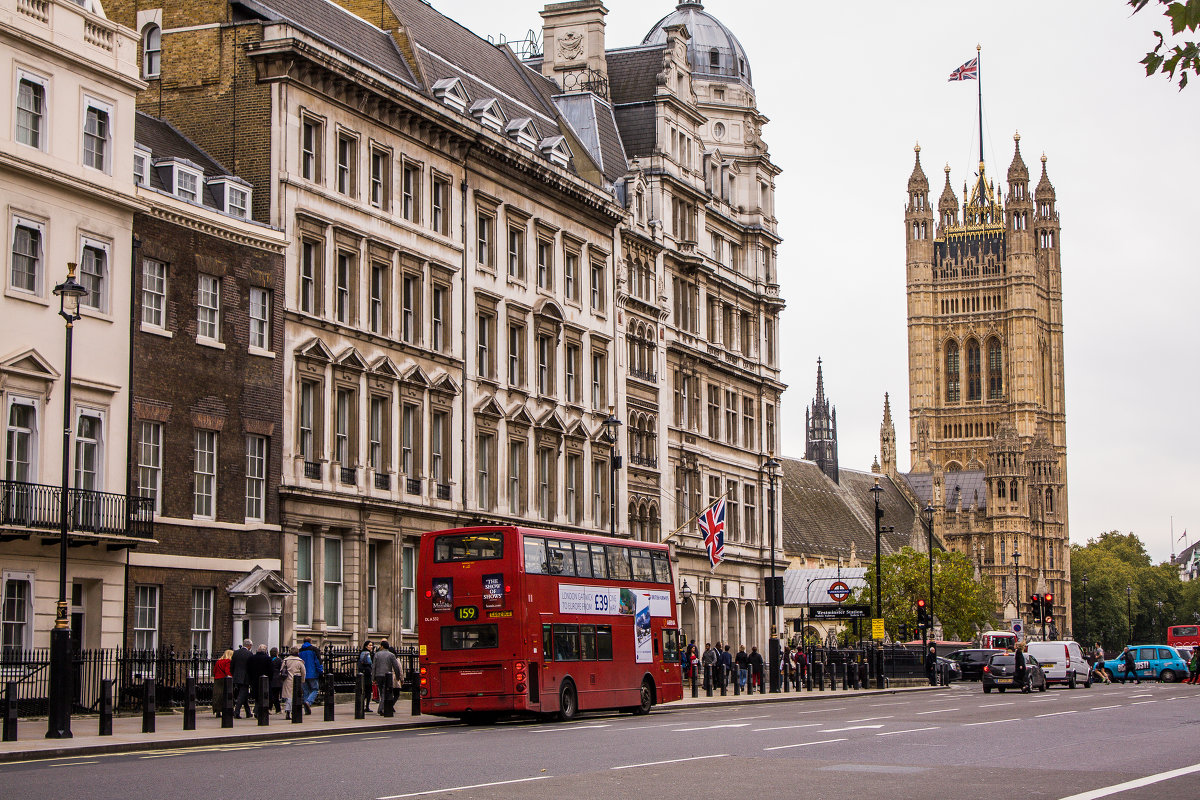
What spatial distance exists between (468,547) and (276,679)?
18.4 feet

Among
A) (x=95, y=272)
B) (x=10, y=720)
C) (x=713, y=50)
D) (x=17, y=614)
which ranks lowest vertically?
(x=10, y=720)

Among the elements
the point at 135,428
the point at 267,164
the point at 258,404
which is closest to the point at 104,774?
the point at 135,428

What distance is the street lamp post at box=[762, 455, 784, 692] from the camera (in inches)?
2359

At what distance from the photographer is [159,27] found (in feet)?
151

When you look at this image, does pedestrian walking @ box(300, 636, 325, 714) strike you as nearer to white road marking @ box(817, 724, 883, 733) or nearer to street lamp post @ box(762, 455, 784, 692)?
white road marking @ box(817, 724, 883, 733)

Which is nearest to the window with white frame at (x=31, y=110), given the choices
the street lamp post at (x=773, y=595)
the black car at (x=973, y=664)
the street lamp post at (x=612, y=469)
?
the street lamp post at (x=612, y=469)

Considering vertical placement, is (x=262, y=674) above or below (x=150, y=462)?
below

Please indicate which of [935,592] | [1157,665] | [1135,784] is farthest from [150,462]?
[935,592]

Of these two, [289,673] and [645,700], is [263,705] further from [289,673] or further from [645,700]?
[645,700]

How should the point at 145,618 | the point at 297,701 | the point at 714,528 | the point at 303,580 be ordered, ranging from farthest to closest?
the point at 714,528 → the point at 303,580 → the point at 145,618 → the point at 297,701

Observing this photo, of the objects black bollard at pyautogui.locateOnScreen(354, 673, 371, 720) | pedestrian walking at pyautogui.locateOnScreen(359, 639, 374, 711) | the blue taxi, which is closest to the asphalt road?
black bollard at pyautogui.locateOnScreen(354, 673, 371, 720)

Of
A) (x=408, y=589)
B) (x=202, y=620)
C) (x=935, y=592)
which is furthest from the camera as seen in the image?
(x=935, y=592)

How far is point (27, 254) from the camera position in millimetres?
35281

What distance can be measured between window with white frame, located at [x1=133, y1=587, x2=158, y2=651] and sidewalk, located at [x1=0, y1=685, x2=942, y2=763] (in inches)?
76.6
